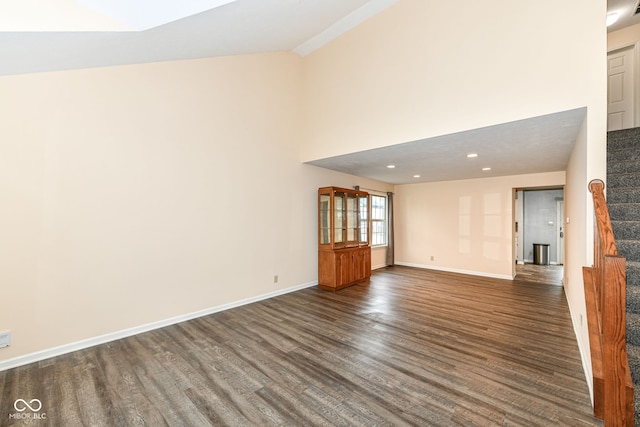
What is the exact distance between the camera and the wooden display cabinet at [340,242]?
202 inches

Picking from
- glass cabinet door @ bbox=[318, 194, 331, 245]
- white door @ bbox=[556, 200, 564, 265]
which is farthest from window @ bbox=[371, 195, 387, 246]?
white door @ bbox=[556, 200, 564, 265]

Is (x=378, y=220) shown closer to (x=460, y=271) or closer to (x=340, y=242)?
(x=340, y=242)

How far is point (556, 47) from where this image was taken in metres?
2.58

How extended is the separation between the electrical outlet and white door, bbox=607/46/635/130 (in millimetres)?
8576

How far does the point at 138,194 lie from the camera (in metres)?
3.16

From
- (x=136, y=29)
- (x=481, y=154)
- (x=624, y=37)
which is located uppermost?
(x=624, y=37)

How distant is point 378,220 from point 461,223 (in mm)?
2051

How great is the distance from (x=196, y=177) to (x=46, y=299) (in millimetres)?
1973

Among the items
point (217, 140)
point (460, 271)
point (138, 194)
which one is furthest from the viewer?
point (460, 271)

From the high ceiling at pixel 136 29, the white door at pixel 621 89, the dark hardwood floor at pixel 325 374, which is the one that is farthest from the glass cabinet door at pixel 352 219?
the white door at pixel 621 89

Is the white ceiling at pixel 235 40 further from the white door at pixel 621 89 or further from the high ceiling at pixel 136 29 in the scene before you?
the white door at pixel 621 89

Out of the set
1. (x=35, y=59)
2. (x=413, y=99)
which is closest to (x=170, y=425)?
(x=35, y=59)

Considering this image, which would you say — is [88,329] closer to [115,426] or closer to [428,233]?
[115,426]

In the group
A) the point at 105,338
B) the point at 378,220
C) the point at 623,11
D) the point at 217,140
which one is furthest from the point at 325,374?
the point at 623,11
